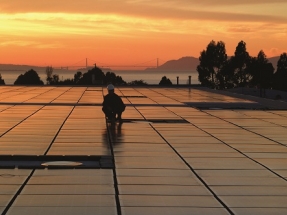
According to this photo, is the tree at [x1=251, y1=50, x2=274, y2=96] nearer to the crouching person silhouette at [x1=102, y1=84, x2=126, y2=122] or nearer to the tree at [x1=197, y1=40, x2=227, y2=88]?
the tree at [x1=197, y1=40, x2=227, y2=88]

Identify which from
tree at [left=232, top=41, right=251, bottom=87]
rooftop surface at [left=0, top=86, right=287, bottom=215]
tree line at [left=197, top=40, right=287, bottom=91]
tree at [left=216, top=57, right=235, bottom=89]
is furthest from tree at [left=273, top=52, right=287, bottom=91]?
rooftop surface at [left=0, top=86, right=287, bottom=215]

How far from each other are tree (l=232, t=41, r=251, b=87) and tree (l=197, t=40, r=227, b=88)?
2.19m

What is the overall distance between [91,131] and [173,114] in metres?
5.87

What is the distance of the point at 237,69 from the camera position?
70812 millimetres

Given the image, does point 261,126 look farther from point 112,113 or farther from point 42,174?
point 42,174

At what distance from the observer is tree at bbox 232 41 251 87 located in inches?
2772

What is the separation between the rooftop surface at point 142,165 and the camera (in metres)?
7.56

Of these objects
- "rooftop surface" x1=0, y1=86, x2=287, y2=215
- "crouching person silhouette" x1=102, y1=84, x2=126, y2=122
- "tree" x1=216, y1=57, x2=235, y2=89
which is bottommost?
"tree" x1=216, y1=57, x2=235, y2=89

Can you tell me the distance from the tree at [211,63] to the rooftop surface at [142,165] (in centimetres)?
5440

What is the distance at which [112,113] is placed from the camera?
677 inches

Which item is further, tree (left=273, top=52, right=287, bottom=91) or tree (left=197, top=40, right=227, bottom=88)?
tree (left=197, top=40, right=227, bottom=88)

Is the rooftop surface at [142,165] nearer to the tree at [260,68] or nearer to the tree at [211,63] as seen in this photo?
the tree at [260,68]

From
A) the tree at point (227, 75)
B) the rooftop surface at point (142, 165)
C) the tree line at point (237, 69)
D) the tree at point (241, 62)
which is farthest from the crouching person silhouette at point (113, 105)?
the tree at point (227, 75)

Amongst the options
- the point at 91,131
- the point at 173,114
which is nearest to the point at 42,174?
the point at 91,131
